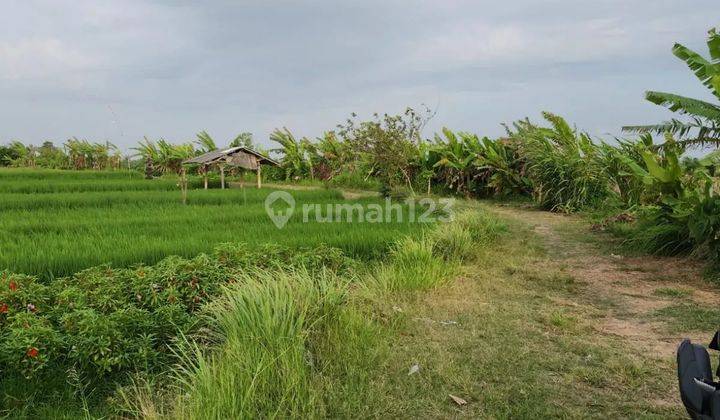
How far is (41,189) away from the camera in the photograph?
1588 centimetres

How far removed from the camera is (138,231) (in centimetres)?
783

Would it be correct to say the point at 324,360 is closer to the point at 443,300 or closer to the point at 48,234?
the point at 443,300

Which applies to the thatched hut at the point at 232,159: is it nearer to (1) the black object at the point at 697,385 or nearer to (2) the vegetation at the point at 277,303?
(2) the vegetation at the point at 277,303

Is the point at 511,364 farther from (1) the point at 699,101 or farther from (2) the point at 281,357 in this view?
(1) the point at 699,101

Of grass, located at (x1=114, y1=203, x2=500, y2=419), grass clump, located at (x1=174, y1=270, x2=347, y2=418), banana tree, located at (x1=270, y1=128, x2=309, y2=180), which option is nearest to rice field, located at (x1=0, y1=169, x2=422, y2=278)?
grass, located at (x1=114, y1=203, x2=500, y2=419)

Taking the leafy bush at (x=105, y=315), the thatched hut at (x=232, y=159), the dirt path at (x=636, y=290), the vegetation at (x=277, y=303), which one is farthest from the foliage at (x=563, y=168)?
the leafy bush at (x=105, y=315)

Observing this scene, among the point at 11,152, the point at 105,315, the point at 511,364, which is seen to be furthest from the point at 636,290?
the point at 11,152

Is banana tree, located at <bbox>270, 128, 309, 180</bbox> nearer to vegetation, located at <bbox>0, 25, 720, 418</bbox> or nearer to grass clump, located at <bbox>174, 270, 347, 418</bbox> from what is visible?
vegetation, located at <bbox>0, 25, 720, 418</bbox>

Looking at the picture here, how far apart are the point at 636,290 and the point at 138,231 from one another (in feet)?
20.7

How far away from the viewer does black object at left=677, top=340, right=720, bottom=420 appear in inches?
72.6

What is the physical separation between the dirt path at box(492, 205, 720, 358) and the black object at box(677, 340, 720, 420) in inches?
97.2

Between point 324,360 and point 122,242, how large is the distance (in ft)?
12.6

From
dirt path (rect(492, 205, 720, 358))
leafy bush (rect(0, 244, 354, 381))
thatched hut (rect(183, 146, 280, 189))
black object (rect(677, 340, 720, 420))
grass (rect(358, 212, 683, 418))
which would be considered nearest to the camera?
black object (rect(677, 340, 720, 420))

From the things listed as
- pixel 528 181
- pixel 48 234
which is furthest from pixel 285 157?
pixel 48 234
